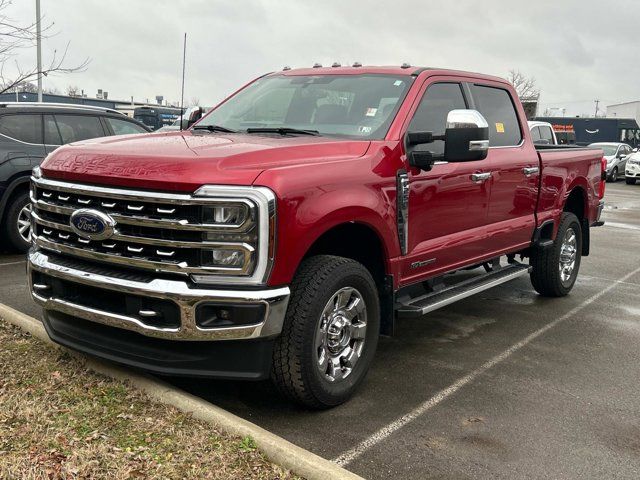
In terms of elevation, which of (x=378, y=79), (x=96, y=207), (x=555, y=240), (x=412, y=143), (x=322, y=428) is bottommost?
(x=322, y=428)

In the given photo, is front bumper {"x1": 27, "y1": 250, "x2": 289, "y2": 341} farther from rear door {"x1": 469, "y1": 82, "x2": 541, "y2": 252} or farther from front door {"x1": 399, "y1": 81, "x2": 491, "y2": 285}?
rear door {"x1": 469, "y1": 82, "x2": 541, "y2": 252}

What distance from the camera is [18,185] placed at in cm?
757

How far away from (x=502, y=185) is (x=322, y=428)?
2636mm

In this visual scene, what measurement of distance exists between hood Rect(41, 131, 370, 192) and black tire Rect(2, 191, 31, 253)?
414 centimetres

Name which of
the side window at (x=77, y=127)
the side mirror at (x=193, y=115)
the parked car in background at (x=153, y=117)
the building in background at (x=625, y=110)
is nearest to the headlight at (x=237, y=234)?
the side mirror at (x=193, y=115)

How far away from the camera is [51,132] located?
26.4 ft

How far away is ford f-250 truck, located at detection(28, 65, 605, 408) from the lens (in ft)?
10.4

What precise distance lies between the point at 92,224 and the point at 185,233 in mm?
578

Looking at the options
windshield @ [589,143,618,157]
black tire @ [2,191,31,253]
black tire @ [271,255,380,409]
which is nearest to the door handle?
black tire @ [271,255,380,409]

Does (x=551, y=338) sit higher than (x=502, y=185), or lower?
lower

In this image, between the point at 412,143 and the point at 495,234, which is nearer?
the point at 412,143

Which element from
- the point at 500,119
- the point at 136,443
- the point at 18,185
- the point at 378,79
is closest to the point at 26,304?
the point at 18,185

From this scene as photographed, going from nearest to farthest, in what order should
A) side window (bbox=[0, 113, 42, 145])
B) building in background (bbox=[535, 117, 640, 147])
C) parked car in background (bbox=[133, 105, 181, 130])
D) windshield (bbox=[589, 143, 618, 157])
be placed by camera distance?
side window (bbox=[0, 113, 42, 145])
windshield (bbox=[589, 143, 618, 157])
parked car in background (bbox=[133, 105, 181, 130])
building in background (bbox=[535, 117, 640, 147])

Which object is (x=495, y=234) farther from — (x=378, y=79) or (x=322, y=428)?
(x=322, y=428)
